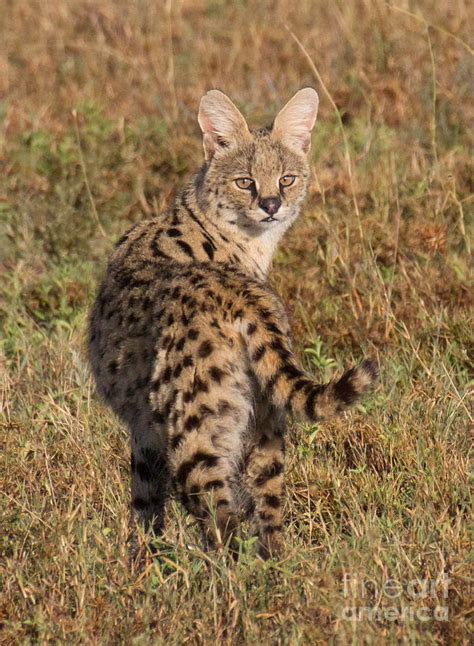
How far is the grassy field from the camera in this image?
3.79m

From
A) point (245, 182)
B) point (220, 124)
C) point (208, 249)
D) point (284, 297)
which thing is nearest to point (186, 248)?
point (208, 249)

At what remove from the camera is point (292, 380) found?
3801 mm

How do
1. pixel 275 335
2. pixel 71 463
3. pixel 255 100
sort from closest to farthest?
pixel 275 335, pixel 71 463, pixel 255 100

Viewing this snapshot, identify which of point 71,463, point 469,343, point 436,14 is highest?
point 436,14

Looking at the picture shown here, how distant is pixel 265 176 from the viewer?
530 cm

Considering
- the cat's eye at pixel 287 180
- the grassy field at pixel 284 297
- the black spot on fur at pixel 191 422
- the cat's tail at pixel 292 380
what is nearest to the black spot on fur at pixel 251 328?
the cat's tail at pixel 292 380

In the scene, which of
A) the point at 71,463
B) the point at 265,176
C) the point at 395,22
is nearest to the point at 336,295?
the point at 265,176

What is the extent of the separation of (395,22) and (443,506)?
5230 millimetres

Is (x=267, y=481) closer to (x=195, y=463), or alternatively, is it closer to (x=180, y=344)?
(x=195, y=463)

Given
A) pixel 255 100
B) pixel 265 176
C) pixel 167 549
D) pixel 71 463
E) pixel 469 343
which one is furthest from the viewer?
pixel 255 100

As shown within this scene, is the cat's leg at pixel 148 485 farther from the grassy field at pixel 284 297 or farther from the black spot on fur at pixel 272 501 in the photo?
the black spot on fur at pixel 272 501

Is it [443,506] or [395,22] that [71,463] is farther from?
[395,22]

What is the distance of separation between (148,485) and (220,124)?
1730 mm

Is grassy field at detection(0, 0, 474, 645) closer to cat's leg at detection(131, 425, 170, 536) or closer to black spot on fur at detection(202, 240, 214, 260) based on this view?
cat's leg at detection(131, 425, 170, 536)
